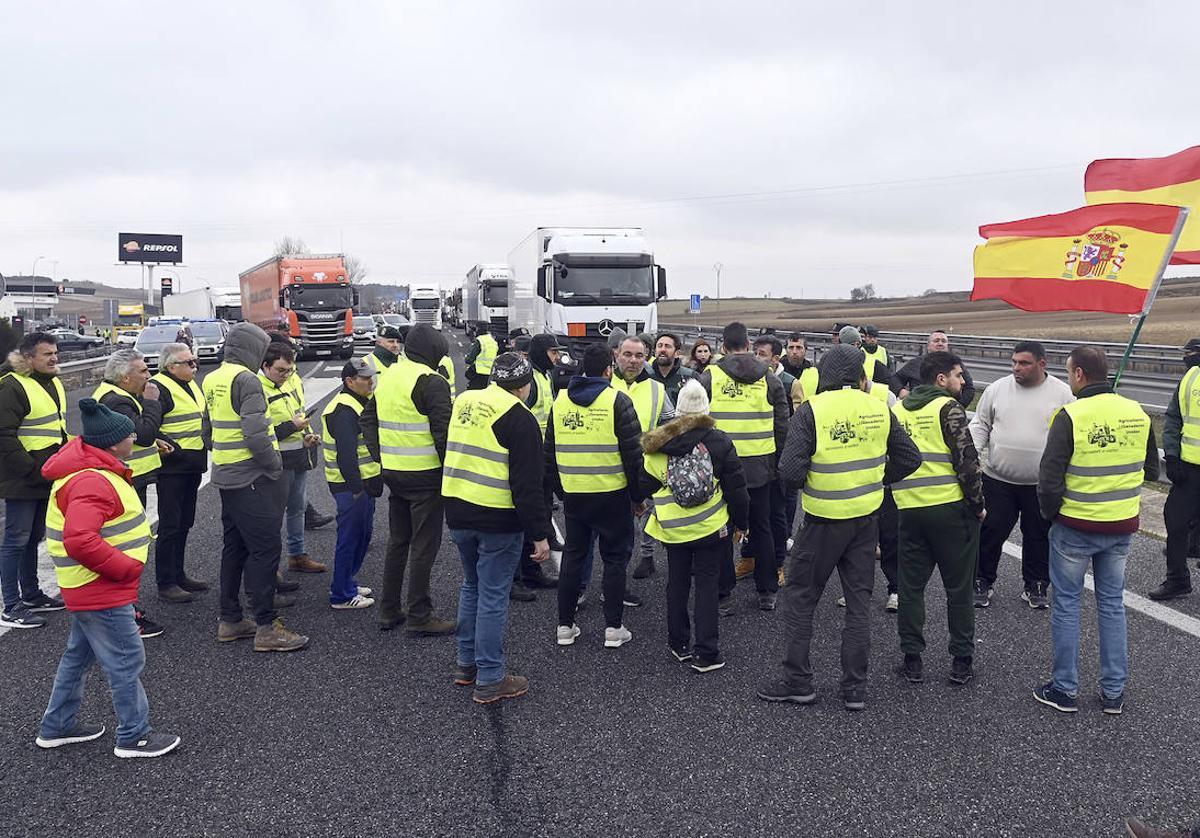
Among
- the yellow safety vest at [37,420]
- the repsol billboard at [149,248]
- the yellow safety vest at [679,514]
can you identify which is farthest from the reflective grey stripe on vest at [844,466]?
the repsol billboard at [149,248]

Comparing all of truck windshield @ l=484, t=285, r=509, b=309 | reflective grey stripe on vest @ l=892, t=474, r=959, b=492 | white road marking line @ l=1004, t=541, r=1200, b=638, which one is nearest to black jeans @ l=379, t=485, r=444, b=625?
reflective grey stripe on vest @ l=892, t=474, r=959, b=492

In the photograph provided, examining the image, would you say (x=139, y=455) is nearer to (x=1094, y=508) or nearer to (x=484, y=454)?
(x=484, y=454)

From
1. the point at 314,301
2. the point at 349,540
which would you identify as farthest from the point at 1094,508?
the point at 314,301

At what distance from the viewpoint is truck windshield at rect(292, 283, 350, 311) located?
29.0m

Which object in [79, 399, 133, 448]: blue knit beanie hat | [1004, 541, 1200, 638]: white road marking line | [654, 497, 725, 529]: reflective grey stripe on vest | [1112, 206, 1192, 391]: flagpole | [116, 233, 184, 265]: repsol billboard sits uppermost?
[116, 233, 184, 265]: repsol billboard

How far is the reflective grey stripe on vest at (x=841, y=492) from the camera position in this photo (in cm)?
461

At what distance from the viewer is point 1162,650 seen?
5.20 metres

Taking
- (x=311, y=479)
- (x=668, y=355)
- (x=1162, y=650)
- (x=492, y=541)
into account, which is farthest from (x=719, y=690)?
(x=311, y=479)

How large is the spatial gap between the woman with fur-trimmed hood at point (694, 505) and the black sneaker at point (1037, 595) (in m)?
2.50

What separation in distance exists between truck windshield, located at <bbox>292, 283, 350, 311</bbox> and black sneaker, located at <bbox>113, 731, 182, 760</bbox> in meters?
26.7

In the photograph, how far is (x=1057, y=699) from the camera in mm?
4520

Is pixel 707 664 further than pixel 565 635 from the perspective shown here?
No

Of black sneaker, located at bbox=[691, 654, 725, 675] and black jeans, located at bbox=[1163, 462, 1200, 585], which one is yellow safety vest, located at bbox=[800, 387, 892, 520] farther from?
black jeans, located at bbox=[1163, 462, 1200, 585]

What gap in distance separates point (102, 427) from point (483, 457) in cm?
184
